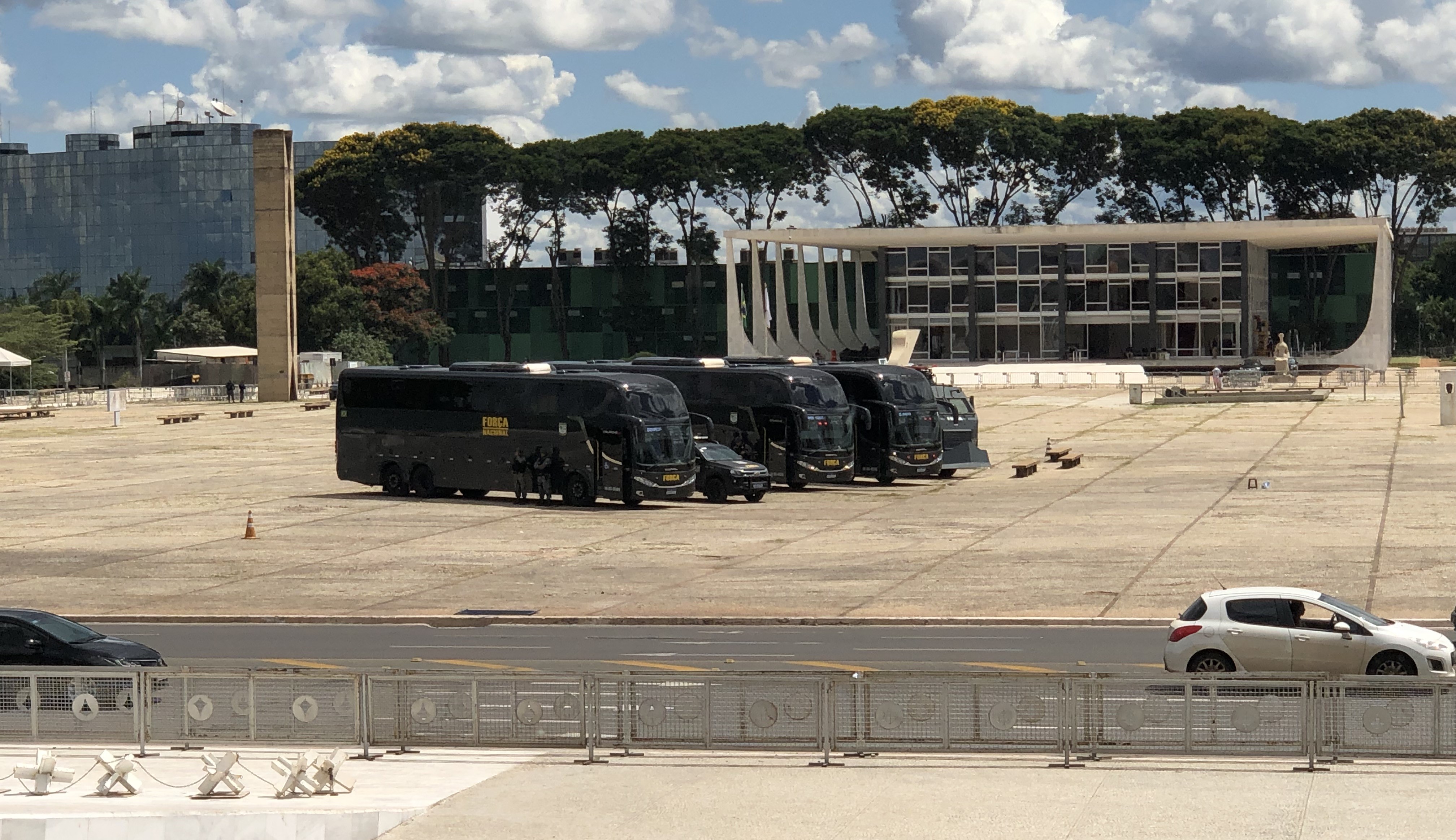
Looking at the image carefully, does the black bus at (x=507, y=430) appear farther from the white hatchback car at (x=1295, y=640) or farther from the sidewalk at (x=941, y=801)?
the sidewalk at (x=941, y=801)

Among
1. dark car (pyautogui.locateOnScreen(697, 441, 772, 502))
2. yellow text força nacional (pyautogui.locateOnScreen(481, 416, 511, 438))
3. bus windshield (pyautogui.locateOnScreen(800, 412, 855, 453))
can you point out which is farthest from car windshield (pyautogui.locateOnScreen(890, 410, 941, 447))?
yellow text força nacional (pyautogui.locateOnScreen(481, 416, 511, 438))

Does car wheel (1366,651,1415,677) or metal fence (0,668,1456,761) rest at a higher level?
metal fence (0,668,1456,761)

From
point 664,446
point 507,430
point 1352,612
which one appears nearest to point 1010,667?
point 1352,612

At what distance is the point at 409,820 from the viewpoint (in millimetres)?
17391

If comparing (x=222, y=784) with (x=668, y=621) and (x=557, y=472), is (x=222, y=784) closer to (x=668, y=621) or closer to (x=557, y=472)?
(x=668, y=621)

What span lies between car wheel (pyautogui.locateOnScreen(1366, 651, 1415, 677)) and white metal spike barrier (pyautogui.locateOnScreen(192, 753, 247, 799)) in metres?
14.5

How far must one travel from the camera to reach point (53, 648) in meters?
24.9

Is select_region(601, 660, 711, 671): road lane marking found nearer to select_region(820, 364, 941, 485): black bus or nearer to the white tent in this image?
select_region(820, 364, 941, 485): black bus

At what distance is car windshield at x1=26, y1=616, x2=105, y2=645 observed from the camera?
990 inches

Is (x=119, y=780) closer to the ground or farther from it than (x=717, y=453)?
closer to the ground

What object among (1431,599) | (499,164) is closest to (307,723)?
(1431,599)

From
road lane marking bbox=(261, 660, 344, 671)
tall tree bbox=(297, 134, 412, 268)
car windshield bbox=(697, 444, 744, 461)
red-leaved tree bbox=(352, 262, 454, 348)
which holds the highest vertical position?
tall tree bbox=(297, 134, 412, 268)

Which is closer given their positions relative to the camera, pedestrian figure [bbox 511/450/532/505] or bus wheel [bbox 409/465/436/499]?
pedestrian figure [bbox 511/450/532/505]

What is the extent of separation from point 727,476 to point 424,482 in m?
9.50
